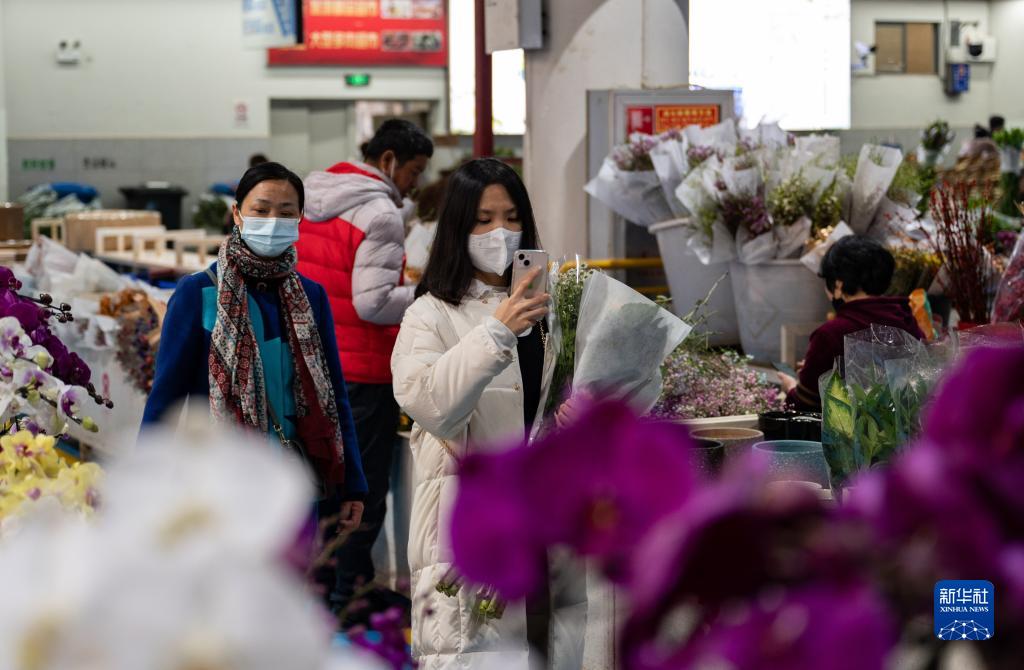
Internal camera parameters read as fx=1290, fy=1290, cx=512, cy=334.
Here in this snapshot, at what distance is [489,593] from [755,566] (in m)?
1.79

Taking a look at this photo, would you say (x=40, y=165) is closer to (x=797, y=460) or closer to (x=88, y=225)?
(x=88, y=225)

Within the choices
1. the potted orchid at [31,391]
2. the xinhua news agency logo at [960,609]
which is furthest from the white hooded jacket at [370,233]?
the xinhua news agency logo at [960,609]

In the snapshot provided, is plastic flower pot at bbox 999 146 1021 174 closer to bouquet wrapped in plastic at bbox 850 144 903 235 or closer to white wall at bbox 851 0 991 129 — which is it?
bouquet wrapped in plastic at bbox 850 144 903 235

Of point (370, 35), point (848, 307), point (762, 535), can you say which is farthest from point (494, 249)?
point (370, 35)

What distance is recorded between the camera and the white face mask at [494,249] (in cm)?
274

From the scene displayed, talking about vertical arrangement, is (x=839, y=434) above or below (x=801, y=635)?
below

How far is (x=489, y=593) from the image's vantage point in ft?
7.61

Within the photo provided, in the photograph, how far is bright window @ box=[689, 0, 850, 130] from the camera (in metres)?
7.01

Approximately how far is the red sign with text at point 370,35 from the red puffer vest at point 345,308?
1063 cm

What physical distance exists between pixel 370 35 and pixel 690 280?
1028 centimetres

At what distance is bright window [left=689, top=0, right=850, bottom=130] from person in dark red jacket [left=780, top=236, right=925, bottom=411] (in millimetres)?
2859

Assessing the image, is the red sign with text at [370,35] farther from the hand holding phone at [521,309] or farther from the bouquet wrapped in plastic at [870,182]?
the hand holding phone at [521,309]

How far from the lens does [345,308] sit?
14.0 feet

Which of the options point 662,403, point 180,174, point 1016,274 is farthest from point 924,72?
point 662,403
